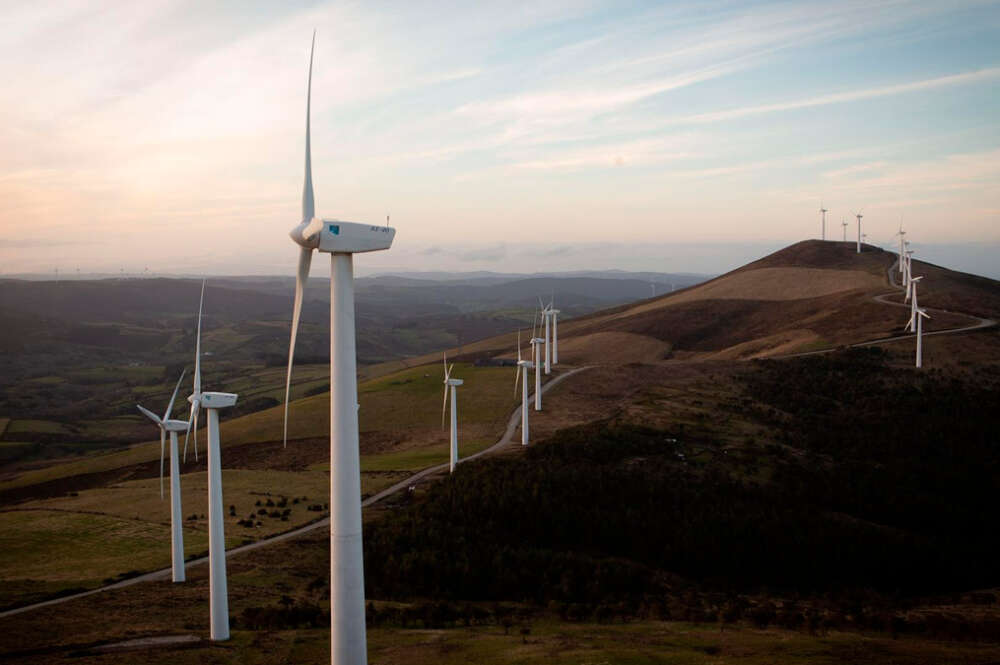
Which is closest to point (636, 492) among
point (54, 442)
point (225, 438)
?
point (225, 438)

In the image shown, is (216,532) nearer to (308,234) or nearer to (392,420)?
(308,234)

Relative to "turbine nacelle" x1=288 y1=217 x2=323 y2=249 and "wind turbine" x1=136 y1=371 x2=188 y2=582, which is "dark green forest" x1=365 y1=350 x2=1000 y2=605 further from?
"turbine nacelle" x1=288 y1=217 x2=323 y2=249

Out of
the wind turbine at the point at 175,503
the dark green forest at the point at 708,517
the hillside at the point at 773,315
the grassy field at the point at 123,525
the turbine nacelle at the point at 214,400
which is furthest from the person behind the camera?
the hillside at the point at 773,315

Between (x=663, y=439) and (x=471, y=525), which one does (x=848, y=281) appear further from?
(x=471, y=525)

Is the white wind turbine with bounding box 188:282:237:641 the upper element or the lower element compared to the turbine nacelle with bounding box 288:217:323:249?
lower

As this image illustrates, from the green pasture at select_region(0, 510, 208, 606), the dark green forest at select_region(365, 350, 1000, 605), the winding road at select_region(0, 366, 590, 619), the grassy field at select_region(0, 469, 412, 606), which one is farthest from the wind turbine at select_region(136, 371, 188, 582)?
the dark green forest at select_region(365, 350, 1000, 605)

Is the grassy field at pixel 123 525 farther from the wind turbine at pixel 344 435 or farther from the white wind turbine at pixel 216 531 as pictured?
the wind turbine at pixel 344 435

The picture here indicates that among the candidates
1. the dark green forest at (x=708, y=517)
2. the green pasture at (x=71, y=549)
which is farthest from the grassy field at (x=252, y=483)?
the dark green forest at (x=708, y=517)
